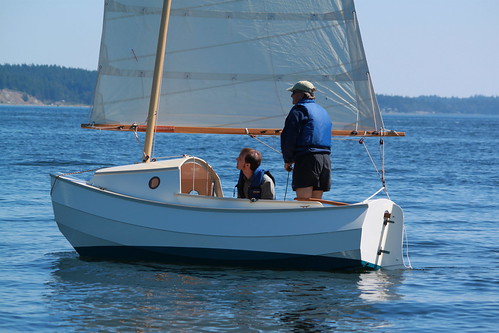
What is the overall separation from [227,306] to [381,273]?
106 inches

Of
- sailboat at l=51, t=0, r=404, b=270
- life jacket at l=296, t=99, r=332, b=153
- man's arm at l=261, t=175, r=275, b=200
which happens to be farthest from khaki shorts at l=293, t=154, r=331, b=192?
sailboat at l=51, t=0, r=404, b=270

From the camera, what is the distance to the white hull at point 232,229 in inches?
412

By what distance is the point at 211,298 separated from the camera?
9883mm

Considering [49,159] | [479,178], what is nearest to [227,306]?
[479,178]

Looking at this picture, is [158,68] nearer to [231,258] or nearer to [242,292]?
[231,258]

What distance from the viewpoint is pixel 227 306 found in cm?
953

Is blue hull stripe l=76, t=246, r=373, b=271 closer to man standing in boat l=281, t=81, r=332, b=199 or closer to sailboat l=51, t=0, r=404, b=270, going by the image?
sailboat l=51, t=0, r=404, b=270

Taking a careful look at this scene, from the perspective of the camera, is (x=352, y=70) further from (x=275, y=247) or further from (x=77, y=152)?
(x=77, y=152)

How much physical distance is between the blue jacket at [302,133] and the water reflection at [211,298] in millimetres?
1634

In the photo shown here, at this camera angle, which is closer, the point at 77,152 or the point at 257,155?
the point at 257,155

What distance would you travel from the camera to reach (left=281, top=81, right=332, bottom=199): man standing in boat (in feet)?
34.9

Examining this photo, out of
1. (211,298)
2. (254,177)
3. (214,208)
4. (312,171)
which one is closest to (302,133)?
(312,171)

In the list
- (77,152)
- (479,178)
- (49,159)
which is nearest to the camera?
(479,178)

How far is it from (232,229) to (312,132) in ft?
5.19
